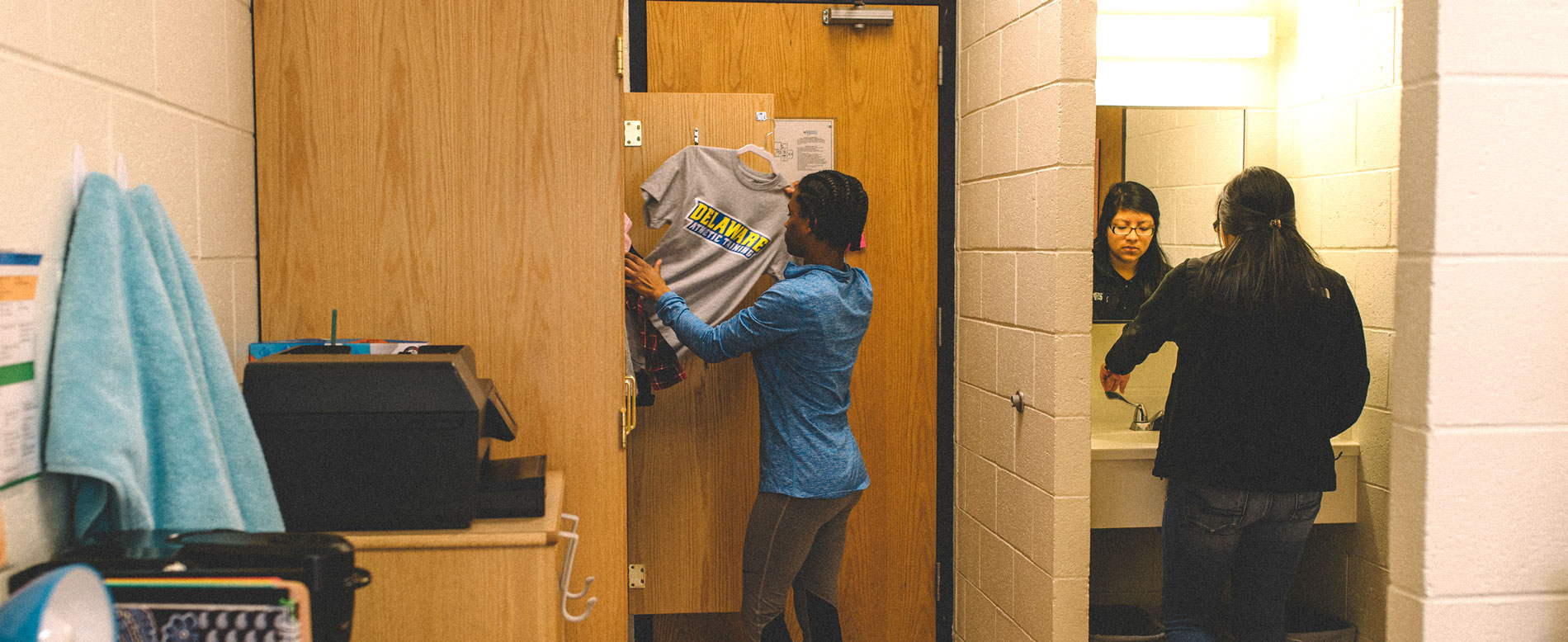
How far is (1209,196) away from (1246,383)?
916mm

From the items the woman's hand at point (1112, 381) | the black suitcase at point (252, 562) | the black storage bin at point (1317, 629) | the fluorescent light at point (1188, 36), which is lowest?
the black storage bin at point (1317, 629)

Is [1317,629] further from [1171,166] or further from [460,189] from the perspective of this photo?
[460,189]

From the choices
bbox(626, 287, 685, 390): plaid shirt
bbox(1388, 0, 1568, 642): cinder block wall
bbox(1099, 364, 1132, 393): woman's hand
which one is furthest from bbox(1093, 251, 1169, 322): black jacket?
bbox(1388, 0, 1568, 642): cinder block wall

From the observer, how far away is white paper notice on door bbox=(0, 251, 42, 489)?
0.91 meters

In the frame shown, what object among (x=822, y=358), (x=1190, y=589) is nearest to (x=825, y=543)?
(x=822, y=358)

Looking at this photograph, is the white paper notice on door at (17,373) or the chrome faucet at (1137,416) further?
the chrome faucet at (1137,416)

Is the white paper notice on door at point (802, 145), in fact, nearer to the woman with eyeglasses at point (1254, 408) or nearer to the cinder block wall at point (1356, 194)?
the woman with eyeglasses at point (1254, 408)

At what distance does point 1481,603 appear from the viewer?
125 centimetres

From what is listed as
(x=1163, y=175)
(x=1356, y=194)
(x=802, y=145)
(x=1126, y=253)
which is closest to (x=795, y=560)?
(x=802, y=145)

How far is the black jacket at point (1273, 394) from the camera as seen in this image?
216cm

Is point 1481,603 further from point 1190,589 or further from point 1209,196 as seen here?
point 1209,196

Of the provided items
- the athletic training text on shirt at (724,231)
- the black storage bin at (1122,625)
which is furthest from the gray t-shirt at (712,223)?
the black storage bin at (1122,625)

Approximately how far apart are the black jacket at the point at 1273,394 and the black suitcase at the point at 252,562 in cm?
188

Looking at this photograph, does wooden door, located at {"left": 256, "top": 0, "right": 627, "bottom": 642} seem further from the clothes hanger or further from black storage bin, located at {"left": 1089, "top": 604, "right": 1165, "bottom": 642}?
black storage bin, located at {"left": 1089, "top": 604, "right": 1165, "bottom": 642}
